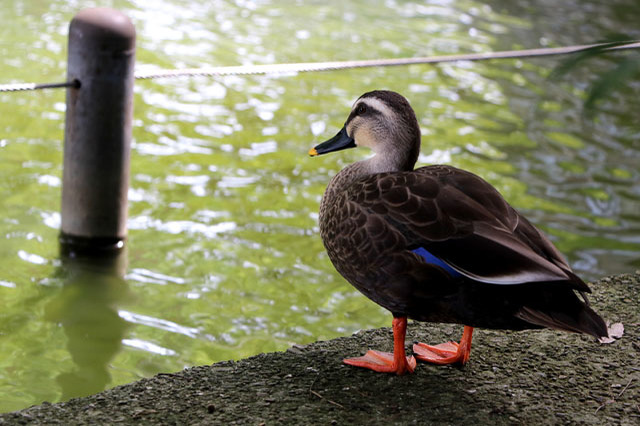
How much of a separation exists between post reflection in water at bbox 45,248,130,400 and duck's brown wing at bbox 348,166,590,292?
5.66ft

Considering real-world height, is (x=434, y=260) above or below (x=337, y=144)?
below

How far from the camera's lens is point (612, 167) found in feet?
23.2

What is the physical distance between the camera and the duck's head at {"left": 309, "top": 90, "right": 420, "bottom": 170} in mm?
2818

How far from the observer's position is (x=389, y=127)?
2830 millimetres

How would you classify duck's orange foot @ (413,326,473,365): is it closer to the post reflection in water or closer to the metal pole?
the post reflection in water

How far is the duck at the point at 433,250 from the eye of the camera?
2363mm

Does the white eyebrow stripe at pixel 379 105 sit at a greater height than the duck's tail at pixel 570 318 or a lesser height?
greater

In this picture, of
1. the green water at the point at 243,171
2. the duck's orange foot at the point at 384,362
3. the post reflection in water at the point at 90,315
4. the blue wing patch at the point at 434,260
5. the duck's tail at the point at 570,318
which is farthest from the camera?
the green water at the point at 243,171

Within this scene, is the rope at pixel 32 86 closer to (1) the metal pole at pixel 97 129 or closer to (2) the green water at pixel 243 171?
(1) the metal pole at pixel 97 129

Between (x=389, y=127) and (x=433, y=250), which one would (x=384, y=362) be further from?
(x=389, y=127)

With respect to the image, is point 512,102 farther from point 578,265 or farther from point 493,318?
point 493,318

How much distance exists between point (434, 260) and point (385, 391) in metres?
0.51

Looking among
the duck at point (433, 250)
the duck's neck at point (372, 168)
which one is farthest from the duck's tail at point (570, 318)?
the duck's neck at point (372, 168)

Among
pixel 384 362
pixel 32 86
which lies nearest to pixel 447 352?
pixel 384 362
